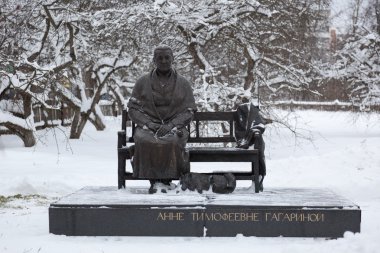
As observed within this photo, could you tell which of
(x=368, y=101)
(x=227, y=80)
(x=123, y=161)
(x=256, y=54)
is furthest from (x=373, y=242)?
(x=368, y=101)

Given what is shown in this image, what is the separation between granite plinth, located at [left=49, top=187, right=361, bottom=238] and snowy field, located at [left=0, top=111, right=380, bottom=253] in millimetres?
97

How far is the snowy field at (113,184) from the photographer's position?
560cm

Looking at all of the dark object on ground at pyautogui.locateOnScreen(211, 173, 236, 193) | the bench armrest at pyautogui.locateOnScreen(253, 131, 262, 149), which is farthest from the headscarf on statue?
the dark object on ground at pyautogui.locateOnScreen(211, 173, 236, 193)

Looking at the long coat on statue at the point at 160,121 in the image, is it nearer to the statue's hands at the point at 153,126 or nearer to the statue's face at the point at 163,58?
Result: the statue's hands at the point at 153,126

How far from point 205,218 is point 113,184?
169 inches

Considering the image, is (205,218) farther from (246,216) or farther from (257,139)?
(257,139)

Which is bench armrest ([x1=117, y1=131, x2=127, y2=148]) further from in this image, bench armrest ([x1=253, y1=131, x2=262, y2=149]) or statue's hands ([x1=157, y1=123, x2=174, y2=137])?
bench armrest ([x1=253, y1=131, x2=262, y2=149])

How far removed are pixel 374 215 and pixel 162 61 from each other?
3.19 meters

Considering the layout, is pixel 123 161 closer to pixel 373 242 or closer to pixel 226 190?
pixel 226 190

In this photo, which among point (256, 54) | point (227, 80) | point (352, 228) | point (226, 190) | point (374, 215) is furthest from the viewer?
point (227, 80)

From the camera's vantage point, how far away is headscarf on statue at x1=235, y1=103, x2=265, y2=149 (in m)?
7.19

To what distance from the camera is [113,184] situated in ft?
33.1

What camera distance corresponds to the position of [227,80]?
632 inches

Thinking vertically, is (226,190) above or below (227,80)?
below
